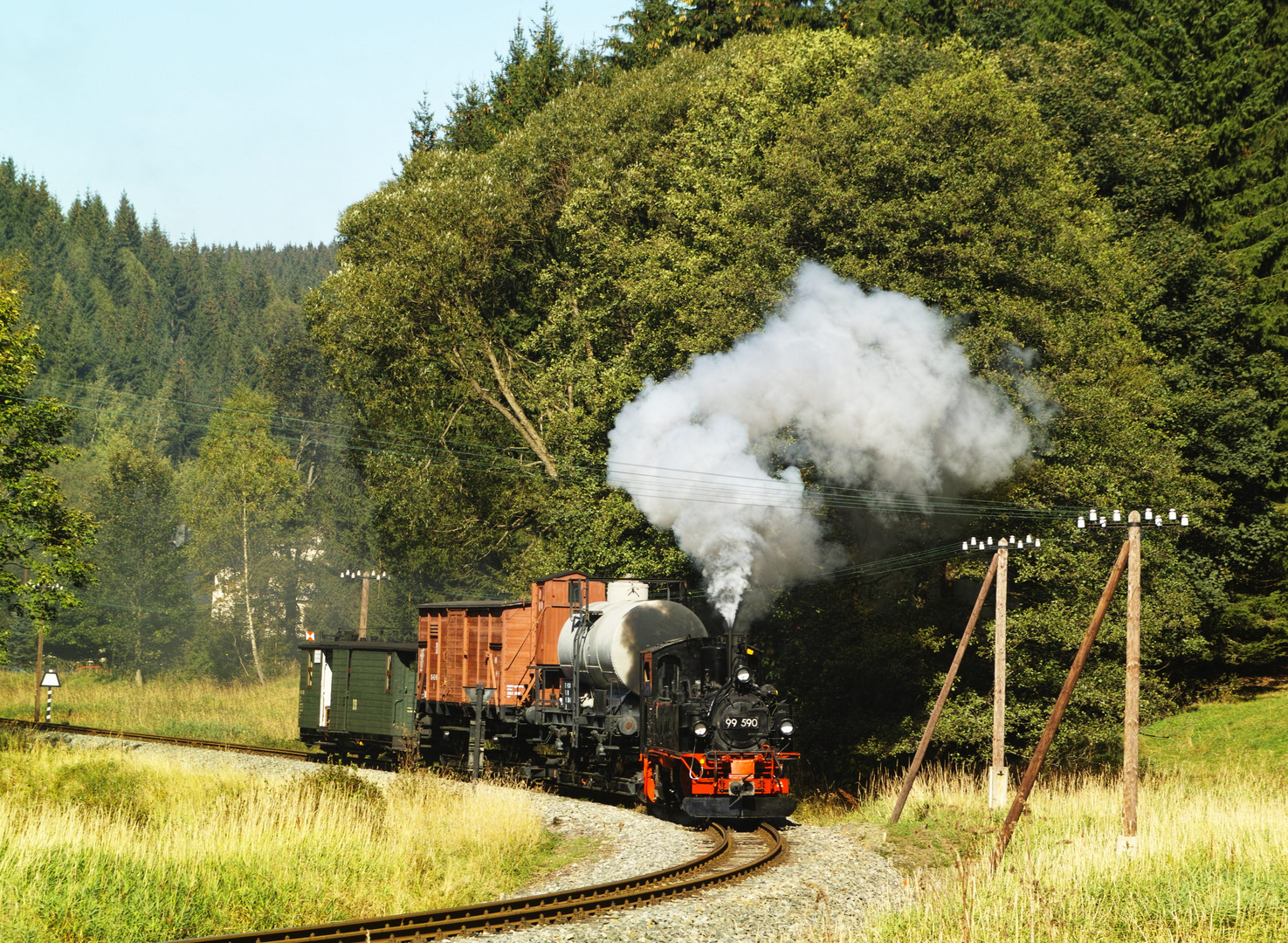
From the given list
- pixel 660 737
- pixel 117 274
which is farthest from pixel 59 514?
pixel 117 274

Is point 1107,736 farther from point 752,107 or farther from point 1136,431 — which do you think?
point 752,107

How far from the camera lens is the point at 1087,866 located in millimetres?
13891

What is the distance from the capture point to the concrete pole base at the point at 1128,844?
1524 cm

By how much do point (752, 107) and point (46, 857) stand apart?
33532 millimetres

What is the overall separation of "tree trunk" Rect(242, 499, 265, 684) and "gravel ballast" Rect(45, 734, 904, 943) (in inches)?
2104

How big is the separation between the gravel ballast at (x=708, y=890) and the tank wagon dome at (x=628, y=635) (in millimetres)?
2578

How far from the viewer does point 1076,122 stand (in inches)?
1660

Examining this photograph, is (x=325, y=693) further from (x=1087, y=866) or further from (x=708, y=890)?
(x=1087, y=866)

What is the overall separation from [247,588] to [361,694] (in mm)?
50471

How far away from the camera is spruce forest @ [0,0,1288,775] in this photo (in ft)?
99.6

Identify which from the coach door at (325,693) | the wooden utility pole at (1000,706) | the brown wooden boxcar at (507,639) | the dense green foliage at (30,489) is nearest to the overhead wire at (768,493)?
the dense green foliage at (30,489)

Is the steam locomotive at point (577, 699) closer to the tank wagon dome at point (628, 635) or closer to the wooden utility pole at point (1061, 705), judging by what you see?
the tank wagon dome at point (628, 635)

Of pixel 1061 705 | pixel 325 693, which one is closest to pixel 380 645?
pixel 325 693

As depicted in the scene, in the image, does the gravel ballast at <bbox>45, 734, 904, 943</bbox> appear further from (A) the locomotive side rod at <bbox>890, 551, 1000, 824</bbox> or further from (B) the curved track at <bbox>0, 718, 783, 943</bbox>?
(A) the locomotive side rod at <bbox>890, 551, 1000, 824</bbox>
